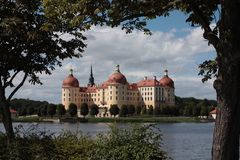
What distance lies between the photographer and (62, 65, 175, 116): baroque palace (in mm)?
172875

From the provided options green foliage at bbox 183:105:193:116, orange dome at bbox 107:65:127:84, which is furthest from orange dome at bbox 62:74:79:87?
green foliage at bbox 183:105:193:116

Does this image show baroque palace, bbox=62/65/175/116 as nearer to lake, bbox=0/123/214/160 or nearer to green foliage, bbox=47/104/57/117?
green foliage, bbox=47/104/57/117

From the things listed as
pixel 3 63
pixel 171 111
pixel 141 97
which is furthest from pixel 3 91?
pixel 141 97

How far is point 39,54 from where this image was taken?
13.0 m

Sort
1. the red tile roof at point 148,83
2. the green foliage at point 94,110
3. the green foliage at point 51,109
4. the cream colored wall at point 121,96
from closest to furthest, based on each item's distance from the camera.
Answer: the green foliage at point 51,109
the green foliage at point 94,110
the cream colored wall at point 121,96
the red tile roof at point 148,83

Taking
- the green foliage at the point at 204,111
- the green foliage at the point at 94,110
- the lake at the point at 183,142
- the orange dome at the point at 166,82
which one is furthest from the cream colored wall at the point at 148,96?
the lake at the point at 183,142

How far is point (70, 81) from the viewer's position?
179000mm

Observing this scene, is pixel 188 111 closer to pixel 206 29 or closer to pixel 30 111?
pixel 30 111

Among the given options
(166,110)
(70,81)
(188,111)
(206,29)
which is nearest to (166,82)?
(166,110)

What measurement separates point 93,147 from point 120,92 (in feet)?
530

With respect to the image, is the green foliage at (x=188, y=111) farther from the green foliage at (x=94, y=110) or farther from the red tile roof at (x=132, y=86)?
the red tile roof at (x=132, y=86)

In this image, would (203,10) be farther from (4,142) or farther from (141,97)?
(141,97)

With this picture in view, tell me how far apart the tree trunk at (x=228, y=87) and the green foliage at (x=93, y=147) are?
260 cm

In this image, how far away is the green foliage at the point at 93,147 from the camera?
9992mm
